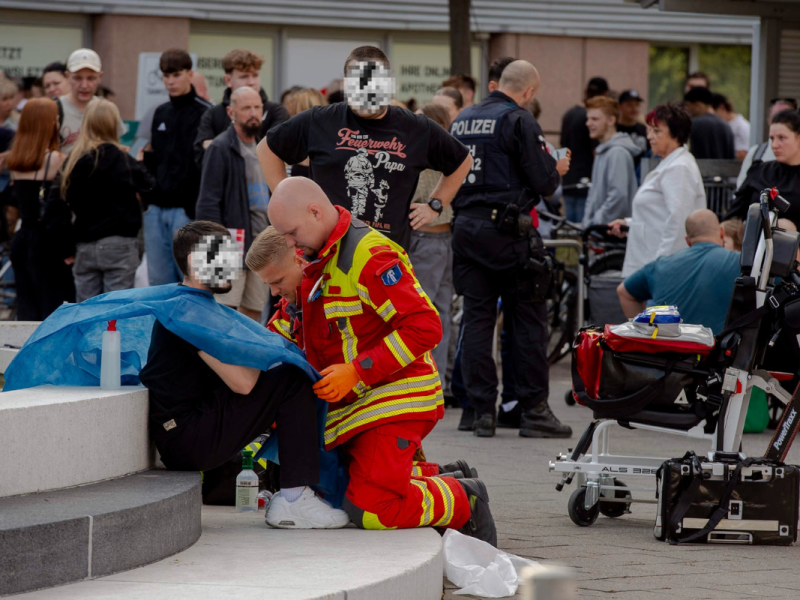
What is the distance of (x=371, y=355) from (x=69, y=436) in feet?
3.39

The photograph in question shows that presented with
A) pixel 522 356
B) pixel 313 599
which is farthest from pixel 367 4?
pixel 313 599

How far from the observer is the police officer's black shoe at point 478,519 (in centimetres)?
473

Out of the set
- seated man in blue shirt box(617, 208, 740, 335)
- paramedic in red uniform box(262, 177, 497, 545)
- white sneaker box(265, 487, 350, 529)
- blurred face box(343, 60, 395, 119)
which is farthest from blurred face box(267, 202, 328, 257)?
seated man in blue shirt box(617, 208, 740, 335)

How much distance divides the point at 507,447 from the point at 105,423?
371 cm

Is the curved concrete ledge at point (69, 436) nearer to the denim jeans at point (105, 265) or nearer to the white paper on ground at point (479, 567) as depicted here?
the white paper on ground at point (479, 567)

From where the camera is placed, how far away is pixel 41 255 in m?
9.40

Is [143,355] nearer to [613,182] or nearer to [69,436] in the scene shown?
[69,436]

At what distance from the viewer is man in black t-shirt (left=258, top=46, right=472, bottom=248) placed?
5652 millimetres

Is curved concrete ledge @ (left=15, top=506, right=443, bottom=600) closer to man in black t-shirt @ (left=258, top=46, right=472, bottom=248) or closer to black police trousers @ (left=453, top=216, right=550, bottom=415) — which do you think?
man in black t-shirt @ (left=258, top=46, right=472, bottom=248)

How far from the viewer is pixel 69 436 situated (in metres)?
4.03

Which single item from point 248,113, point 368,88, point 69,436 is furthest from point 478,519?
point 248,113

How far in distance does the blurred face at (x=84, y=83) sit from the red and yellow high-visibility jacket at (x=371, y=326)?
585 cm

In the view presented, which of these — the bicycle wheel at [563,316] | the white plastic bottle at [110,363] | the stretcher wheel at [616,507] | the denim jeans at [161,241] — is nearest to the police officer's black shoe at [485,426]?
the stretcher wheel at [616,507]

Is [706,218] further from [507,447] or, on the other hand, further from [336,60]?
[336,60]
